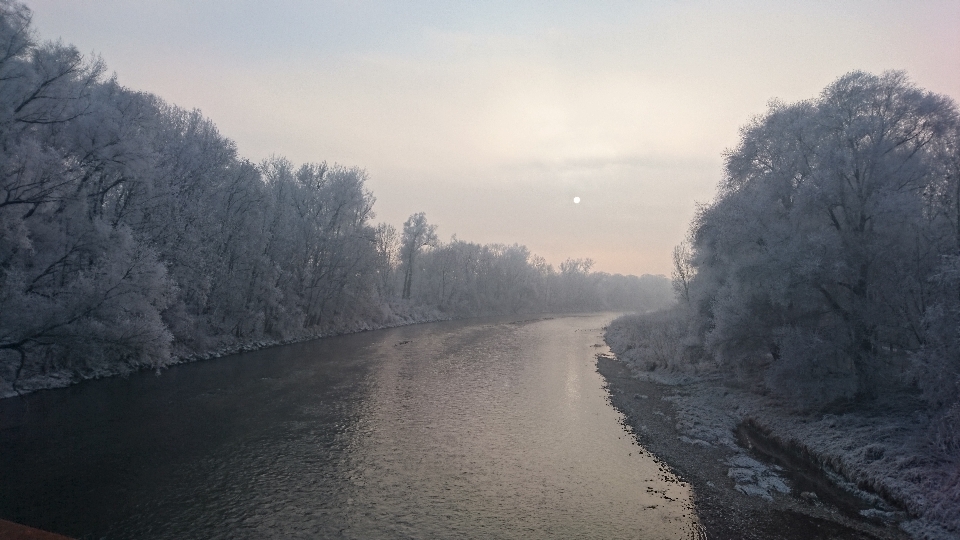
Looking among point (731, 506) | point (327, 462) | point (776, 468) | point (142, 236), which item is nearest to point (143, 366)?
point (142, 236)

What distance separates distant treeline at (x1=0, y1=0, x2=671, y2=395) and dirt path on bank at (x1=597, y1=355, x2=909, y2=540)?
21866 millimetres

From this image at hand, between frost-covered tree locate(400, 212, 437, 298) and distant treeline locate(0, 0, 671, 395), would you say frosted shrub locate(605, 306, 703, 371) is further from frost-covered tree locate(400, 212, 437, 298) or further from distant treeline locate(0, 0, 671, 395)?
frost-covered tree locate(400, 212, 437, 298)

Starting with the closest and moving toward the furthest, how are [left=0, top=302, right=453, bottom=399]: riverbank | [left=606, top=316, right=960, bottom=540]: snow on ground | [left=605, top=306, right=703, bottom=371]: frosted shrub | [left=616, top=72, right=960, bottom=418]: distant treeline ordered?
[left=606, top=316, right=960, bottom=540]: snow on ground → [left=616, top=72, right=960, bottom=418]: distant treeline → [left=0, top=302, right=453, bottom=399]: riverbank → [left=605, top=306, right=703, bottom=371]: frosted shrub

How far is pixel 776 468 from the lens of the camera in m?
16.9

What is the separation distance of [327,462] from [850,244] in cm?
2259

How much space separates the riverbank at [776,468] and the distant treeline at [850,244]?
182 centimetres

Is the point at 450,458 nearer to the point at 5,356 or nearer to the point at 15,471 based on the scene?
the point at 15,471

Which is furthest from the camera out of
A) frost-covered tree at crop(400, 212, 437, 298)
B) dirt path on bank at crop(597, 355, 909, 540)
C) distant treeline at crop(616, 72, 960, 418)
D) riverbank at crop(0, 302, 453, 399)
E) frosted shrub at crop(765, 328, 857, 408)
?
frost-covered tree at crop(400, 212, 437, 298)

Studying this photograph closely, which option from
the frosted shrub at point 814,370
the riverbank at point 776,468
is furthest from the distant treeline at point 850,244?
the riverbank at point 776,468

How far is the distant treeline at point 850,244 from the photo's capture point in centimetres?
1888

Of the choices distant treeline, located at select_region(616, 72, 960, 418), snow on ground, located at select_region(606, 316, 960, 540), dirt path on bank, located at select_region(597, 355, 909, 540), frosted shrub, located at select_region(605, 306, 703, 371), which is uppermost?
distant treeline, located at select_region(616, 72, 960, 418)

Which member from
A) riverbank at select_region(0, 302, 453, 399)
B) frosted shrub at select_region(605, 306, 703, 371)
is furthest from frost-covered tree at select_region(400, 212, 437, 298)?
frosted shrub at select_region(605, 306, 703, 371)

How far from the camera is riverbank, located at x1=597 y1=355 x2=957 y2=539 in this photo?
42.0 feet

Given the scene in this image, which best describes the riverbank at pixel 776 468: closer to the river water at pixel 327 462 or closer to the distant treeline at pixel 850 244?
the river water at pixel 327 462
